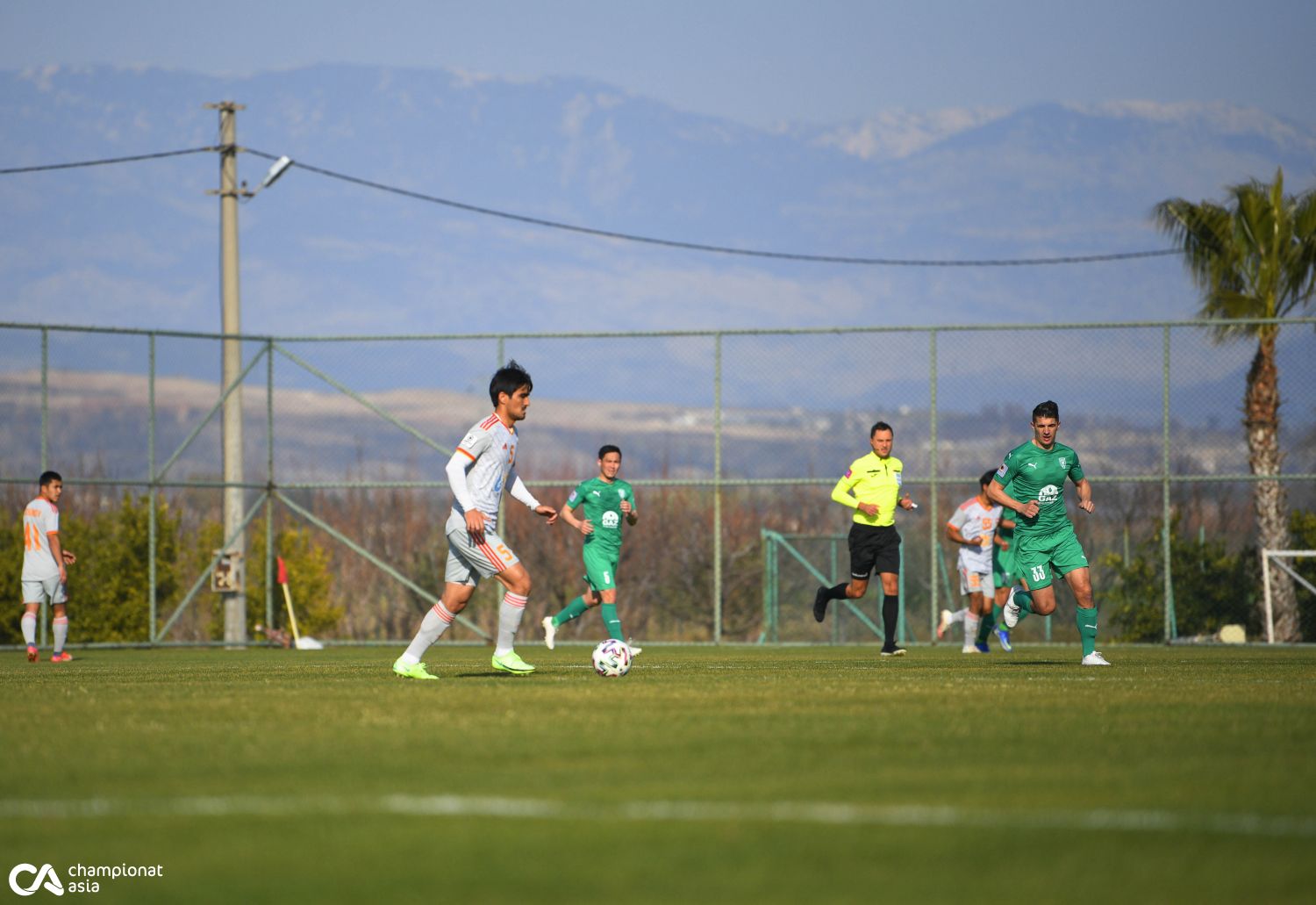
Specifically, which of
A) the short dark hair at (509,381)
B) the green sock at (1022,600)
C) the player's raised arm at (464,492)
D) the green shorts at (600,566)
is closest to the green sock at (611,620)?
the green shorts at (600,566)

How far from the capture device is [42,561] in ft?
63.1

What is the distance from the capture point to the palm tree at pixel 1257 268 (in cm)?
2483

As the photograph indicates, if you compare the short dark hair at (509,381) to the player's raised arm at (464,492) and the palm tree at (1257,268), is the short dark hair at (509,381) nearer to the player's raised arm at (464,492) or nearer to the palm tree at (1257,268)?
the player's raised arm at (464,492)

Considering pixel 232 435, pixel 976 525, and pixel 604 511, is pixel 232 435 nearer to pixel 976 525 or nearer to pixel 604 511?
pixel 604 511

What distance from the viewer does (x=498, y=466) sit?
505 inches

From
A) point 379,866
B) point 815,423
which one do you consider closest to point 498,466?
point 379,866

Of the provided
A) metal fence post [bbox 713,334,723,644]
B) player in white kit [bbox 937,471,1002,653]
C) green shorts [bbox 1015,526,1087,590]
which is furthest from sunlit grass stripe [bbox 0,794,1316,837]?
metal fence post [bbox 713,334,723,644]

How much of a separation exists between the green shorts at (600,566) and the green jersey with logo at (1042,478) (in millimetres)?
4283

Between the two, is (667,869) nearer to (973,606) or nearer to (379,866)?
(379,866)

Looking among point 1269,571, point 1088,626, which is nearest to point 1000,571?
point 1088,626

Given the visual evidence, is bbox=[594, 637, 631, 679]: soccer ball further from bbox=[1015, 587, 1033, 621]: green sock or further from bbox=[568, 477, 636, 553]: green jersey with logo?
bbox=[1015, 587, 1033, 621]: green sock

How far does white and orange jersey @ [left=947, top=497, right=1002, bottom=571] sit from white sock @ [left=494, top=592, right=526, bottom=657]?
321 inches

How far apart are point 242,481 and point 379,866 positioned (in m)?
19.9

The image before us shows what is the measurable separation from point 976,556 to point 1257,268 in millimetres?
8025
